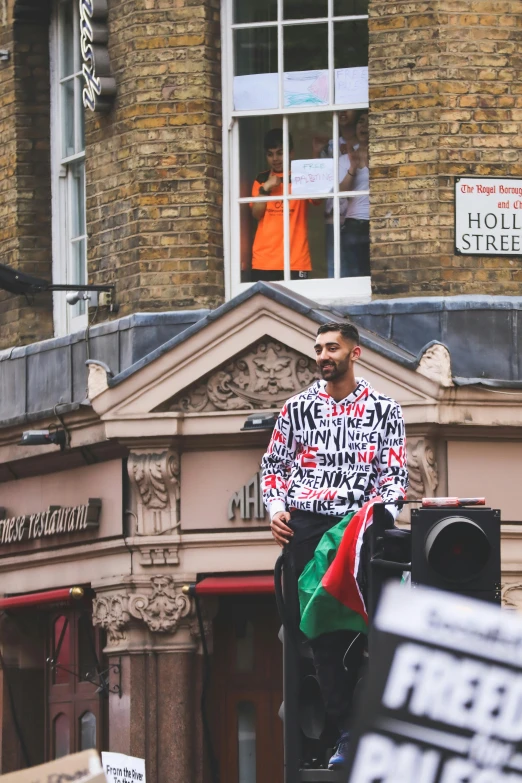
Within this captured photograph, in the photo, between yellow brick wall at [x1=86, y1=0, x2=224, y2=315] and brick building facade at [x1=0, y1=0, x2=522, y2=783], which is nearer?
brick building facade at [x1=0, y1=0, x2=522, y2=783]

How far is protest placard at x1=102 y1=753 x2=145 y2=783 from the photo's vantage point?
11818mm

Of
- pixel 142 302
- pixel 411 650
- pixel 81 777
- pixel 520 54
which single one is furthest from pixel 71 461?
pixel 411 650

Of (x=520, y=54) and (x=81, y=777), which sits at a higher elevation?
(x=520, y=54)

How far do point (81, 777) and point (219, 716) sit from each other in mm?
7494

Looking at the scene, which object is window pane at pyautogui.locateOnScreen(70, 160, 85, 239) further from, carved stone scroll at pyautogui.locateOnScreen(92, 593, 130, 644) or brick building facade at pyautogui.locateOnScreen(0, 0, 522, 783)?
carved stone scroll at pyautogui.locateOnScreen(92, 593, 130, 644)

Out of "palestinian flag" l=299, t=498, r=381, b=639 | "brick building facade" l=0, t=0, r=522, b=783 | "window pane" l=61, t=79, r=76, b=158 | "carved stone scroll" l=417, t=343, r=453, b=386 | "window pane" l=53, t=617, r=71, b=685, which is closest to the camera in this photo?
"palestinian flag" l=299, t=498, r=381, b=639

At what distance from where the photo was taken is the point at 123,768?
470 inches

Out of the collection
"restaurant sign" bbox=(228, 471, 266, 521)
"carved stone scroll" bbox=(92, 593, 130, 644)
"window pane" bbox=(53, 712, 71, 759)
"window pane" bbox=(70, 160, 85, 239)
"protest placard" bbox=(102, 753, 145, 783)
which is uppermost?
"window pane" bbox=(70, 160, 85, 239)

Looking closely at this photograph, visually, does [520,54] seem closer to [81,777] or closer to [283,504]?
[283,504]

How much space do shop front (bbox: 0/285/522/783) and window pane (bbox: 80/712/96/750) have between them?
0.10 ft

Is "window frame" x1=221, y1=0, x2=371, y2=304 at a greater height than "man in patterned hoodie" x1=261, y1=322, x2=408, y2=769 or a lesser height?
greater

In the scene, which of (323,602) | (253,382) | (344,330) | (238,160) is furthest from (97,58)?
(323,602)

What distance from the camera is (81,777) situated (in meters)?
5.31

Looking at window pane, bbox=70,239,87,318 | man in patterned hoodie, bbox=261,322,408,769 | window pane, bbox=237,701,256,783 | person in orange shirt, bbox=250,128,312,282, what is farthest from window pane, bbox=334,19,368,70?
man in patterned hoodie, bbox=261,322,408,769
